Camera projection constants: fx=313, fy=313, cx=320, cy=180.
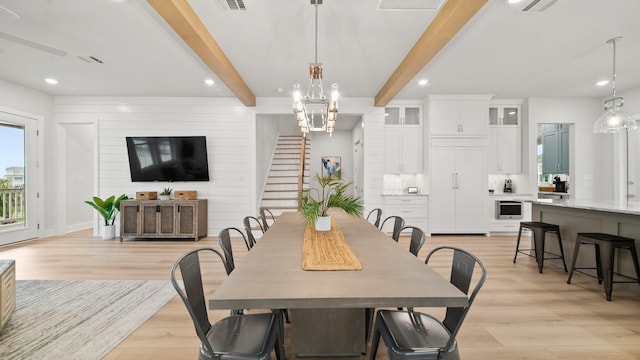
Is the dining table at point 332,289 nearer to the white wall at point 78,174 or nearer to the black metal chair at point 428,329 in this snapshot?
the black metal chair at point 428,329

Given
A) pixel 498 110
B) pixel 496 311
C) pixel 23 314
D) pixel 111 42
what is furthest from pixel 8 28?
pixel 498 110

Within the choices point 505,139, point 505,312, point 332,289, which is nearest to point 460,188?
point 505,139

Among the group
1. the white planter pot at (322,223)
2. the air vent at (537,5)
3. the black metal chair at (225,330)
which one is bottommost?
the black metal chair at (225,330)

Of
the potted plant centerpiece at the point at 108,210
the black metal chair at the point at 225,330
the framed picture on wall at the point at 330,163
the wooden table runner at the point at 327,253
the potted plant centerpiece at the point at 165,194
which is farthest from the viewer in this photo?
the framed picture on wall at the point at 330,163

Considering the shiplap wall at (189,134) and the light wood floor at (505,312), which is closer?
the light wood floor at (505,312)

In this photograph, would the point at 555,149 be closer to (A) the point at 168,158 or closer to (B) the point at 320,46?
(B) the point at 320,46

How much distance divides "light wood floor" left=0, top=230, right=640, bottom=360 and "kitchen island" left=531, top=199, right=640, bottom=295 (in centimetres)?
26

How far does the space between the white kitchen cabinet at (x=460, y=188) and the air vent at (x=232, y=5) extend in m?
4.63

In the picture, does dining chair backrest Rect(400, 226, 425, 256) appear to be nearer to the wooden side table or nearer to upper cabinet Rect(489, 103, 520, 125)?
the wooden side table

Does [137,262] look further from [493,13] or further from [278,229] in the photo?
[493,13]

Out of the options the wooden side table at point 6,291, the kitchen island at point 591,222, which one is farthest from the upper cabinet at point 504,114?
the wooden side table at point 6,291

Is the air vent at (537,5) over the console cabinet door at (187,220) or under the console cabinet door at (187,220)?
over

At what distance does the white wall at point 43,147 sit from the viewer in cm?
571

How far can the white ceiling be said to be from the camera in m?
3.12
